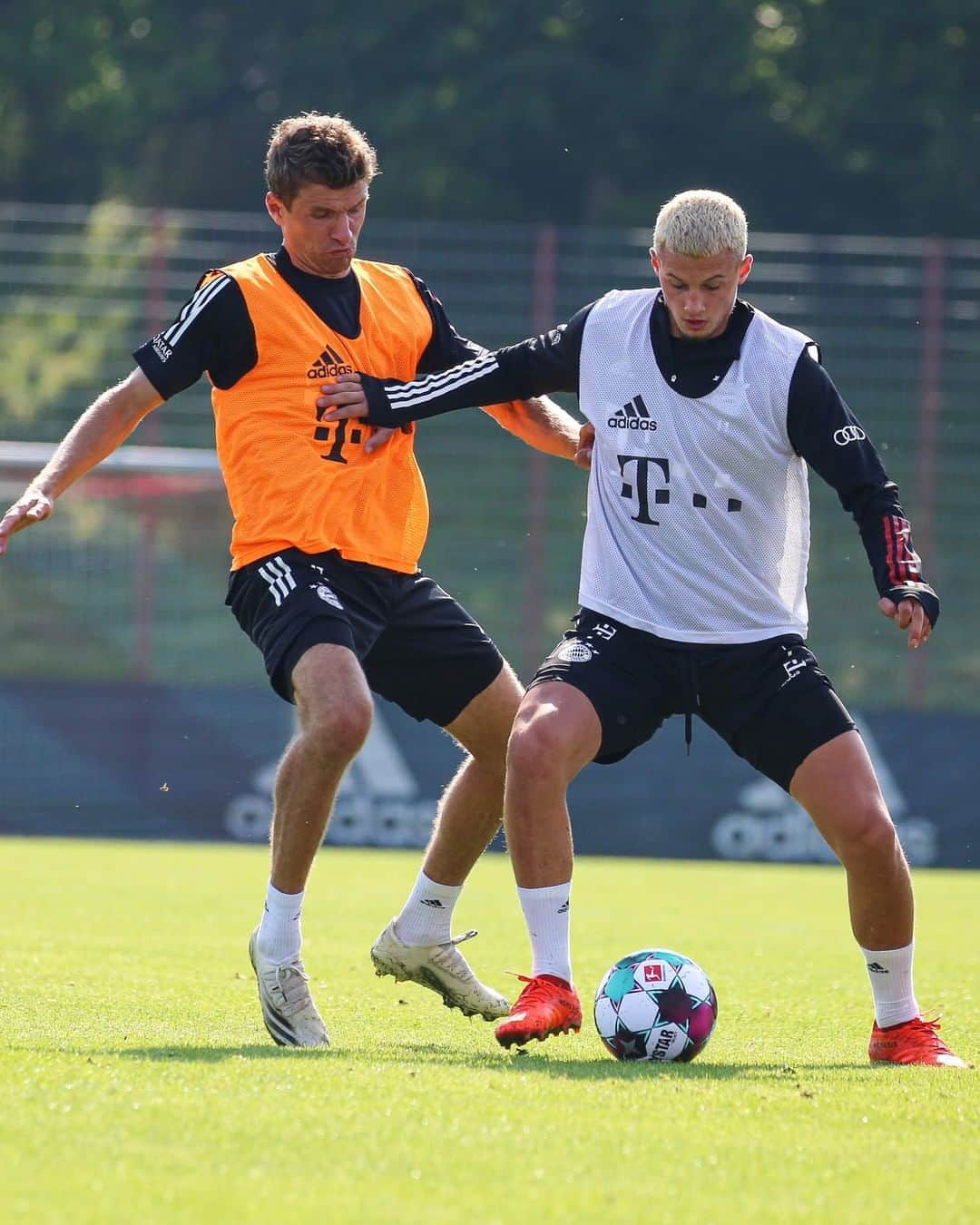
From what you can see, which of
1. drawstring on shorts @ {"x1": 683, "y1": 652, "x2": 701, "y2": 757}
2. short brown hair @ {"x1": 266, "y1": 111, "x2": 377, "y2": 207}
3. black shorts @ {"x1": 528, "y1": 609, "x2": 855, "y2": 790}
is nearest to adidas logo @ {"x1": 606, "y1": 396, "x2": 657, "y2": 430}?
black shorts @ {"x1": 528, "y1": 609, "x2": 855, "y2": 790}

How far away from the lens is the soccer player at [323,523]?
18.5ft

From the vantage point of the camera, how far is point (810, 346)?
5.82 metres

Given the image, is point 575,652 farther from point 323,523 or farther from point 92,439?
point 92,439

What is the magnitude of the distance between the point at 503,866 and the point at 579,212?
18.9 m

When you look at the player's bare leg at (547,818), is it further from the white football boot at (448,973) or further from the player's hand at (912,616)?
the player's hand at (912,616)

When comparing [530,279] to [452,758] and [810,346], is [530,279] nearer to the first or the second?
[452,758]

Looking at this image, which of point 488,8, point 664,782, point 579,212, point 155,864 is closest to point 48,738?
point 155,864

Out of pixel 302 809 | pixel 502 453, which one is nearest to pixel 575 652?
pixel 302 809

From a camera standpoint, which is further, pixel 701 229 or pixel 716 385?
pixel 716 385

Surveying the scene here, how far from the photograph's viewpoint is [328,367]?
20.1ft

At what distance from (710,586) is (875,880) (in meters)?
0.91

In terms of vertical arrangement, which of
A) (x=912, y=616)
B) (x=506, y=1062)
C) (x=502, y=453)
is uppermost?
(x=502, y=453)

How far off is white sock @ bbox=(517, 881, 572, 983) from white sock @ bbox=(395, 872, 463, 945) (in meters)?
0.74

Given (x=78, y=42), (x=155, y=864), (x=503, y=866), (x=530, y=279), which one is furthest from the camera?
(x=78, y=42)
